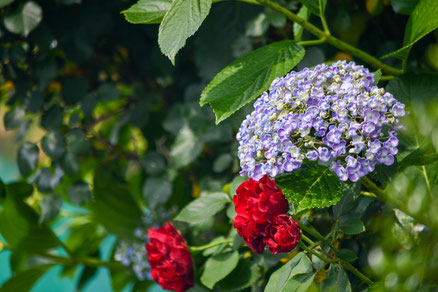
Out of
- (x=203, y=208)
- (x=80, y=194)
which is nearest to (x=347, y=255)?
(x=203, y=208)

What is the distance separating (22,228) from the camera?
1.06 metres

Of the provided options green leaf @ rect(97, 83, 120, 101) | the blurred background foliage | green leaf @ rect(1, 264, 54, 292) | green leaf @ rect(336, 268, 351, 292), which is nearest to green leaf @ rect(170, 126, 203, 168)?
the blurred background foliage

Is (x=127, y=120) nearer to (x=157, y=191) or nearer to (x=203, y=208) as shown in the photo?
(x=157, y=191)

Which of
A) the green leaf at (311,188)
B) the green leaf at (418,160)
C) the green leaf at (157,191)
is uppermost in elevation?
the green leaf at (311,188)

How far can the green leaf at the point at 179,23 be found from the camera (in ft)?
1.96

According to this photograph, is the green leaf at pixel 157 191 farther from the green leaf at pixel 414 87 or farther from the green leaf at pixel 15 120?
the green leaf at pixel 414 87

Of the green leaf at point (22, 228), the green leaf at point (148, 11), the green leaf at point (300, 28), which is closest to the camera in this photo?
the green leaf at point (148, 11)

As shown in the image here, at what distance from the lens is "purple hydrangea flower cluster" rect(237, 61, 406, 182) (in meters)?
0.55

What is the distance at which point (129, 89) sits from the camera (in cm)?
136

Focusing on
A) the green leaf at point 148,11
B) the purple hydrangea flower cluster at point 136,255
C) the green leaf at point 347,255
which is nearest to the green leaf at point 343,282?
the green leaf at point 347,255

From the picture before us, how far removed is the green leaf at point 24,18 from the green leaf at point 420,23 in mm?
631

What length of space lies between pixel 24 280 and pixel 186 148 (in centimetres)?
45

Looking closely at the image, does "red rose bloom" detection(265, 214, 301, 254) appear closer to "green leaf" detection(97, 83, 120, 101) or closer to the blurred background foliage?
the blurred background foliage

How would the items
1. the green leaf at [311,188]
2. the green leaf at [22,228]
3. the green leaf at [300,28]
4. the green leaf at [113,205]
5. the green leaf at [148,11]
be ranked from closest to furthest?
the green leaf at [311,188] → the green leaf at [148,11] → the green leaf at [300,28] → the green leaf at [22,228] → the green leaf at [113,205]
